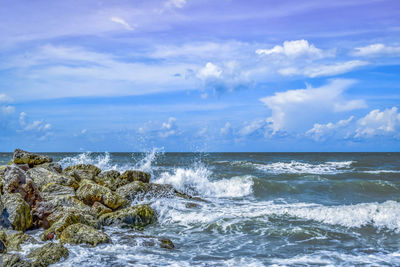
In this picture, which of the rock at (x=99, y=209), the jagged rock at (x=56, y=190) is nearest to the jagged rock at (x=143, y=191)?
the jagged rock at (x=56, y=190)

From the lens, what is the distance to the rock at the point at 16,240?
23.9 feet

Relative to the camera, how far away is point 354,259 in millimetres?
7512

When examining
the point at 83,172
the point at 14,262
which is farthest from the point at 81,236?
the point at 83,172

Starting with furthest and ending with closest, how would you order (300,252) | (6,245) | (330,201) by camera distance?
(330,201)
(300,252)
(6,245)

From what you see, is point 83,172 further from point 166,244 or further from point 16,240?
point 166,244

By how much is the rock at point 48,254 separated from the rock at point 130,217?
9.63 feet

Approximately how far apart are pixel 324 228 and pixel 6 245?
8.08 m

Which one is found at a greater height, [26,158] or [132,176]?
[26,158]

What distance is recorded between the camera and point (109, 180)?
599 inches

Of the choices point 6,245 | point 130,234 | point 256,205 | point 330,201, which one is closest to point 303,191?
point 330,201

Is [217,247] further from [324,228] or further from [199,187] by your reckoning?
[199,187]

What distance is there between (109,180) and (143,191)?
7.35ft

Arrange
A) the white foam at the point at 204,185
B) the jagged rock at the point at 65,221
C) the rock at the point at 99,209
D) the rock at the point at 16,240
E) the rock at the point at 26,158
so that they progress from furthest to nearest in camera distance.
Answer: the white foam at the point at 204,185, the rock at the point at 26,158, the rock at the point at 99,209, the jagged rock at the point at 65,221, the rock at the point at 16,240

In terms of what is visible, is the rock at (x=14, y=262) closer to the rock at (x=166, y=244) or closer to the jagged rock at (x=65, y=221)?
the jagged rock at (x=65, y=221)
